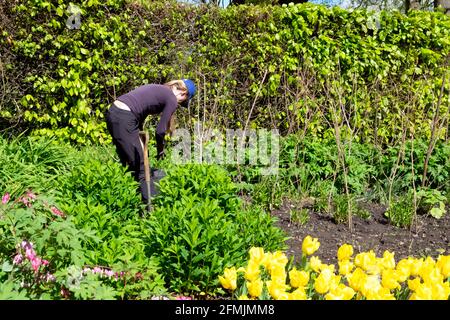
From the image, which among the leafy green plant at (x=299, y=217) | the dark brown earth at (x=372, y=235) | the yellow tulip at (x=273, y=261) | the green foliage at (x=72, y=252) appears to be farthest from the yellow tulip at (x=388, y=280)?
the leafy green plant at (x=299, y=217)

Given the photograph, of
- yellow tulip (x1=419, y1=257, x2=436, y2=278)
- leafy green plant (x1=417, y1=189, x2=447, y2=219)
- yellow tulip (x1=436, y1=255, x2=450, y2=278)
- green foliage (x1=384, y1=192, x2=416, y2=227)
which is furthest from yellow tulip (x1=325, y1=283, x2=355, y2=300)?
leafy green plant (x1=417, y1=189, x2=447, y2=219)

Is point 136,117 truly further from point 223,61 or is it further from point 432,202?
point 432,202

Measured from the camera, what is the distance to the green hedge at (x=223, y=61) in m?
6.16

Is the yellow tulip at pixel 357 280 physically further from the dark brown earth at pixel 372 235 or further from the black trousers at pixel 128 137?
the black trousers at pixel 128 137

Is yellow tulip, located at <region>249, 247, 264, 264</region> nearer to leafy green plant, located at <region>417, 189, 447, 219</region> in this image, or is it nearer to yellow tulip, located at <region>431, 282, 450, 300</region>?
yellow tulip, located at <region>431, 282, 450, 300</region>

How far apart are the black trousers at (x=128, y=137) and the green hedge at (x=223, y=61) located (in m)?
1.57

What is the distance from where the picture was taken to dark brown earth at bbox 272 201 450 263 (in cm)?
402

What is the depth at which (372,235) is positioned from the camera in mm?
4402

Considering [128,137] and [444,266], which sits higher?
[128,137]

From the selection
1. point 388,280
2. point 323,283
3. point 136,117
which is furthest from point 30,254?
point 136,117

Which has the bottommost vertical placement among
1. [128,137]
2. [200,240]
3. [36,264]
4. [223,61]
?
[200,240]

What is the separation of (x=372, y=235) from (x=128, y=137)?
2.30 m

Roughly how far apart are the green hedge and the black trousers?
1.57m
